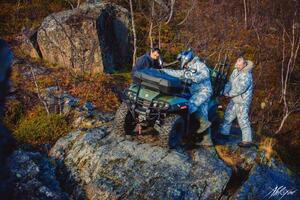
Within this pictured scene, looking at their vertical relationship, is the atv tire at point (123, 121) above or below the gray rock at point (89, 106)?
above

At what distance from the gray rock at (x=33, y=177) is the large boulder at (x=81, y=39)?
17.2 ft

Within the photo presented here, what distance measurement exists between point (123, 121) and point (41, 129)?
2317mm

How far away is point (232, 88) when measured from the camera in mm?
9438

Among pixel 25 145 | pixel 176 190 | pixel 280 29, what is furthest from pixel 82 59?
pixel 280 29

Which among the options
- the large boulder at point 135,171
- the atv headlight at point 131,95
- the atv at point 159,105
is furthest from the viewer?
the atv headlight at point 131,95

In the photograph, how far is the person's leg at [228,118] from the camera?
31.8 feet

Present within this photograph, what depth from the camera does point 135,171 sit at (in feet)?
27.0

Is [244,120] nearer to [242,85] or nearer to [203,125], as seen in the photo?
[242,85]

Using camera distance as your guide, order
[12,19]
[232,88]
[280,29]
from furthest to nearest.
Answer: [280,29] → [12,19] → [232,88]

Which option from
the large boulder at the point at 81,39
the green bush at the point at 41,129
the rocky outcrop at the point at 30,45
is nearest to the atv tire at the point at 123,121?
the green bush at the point at 41,129

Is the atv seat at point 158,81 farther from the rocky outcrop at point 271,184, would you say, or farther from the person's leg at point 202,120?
the rocky outcrop at point 271,184

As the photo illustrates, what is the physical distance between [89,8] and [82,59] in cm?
180

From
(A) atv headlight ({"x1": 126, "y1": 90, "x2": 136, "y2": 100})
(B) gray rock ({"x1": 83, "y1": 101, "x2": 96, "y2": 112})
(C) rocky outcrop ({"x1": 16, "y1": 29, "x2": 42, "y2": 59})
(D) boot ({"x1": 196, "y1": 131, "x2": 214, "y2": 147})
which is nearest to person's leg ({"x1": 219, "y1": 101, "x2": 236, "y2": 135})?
(D) boot ({"x1": 196, "y1": 131, "x2": 214, "y2": 147})

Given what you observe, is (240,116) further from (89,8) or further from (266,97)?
(266,97)
